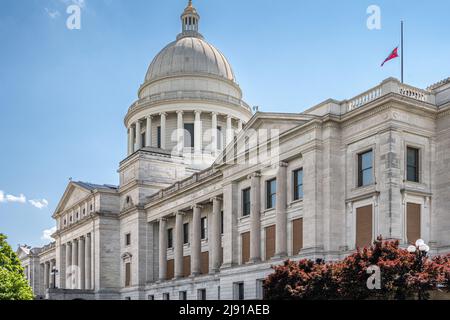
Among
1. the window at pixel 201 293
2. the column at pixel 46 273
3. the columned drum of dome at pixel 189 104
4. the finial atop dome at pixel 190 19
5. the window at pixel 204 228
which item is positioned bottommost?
the column at pixel 46 273

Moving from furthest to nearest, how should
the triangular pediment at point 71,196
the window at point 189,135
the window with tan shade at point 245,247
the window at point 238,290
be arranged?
the window at point 189,135 → the triangular pediment at point 71,196 → the window with tan shade at point 245,247 → the window at point 238,290

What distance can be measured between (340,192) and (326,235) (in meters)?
3.08

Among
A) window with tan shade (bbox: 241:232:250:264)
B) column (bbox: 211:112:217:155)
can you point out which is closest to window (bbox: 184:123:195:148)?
column (bbox: 211:112:217:155)

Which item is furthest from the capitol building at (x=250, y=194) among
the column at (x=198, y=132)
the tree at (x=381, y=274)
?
the tree at (x=381, y=274)

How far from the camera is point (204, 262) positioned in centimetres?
5972

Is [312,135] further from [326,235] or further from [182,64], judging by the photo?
[182,64]

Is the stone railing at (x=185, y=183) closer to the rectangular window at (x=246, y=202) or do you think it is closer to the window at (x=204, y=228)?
the window at (x=204, y=228)

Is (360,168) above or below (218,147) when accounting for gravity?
below

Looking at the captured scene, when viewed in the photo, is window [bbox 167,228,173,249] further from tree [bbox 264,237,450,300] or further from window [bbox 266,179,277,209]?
tree [bbox 264,237,450,300]

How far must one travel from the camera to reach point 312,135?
42.2 metres

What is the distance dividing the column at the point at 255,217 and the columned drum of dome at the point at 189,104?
34.2 m

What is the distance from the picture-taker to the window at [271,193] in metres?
46.7
